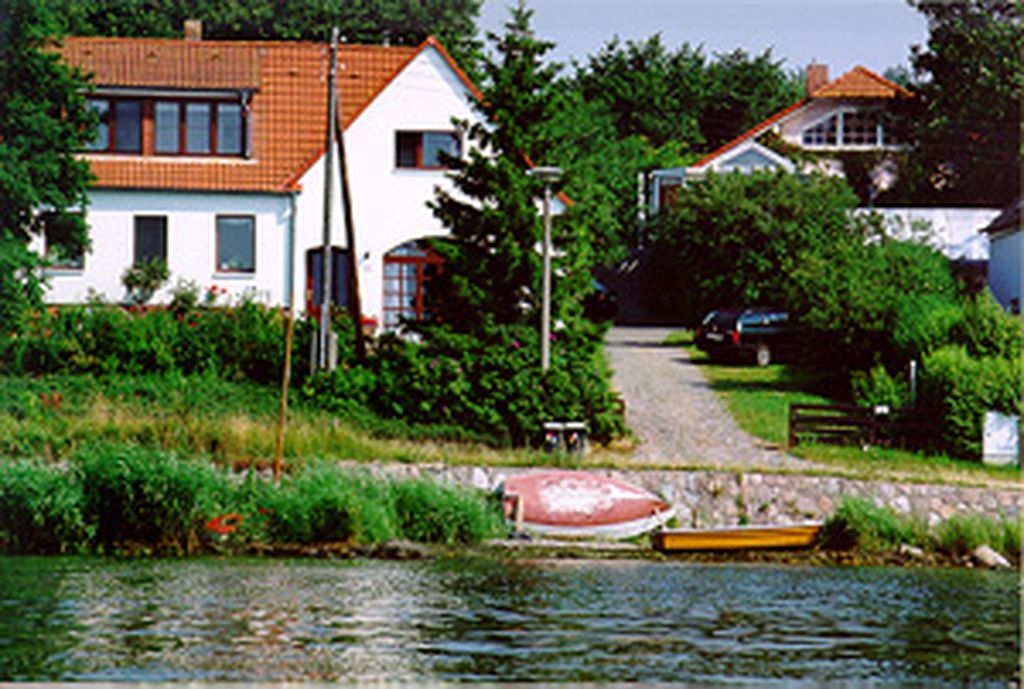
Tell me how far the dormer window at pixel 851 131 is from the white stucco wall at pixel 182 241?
3097cm

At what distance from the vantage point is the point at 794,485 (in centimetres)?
3706

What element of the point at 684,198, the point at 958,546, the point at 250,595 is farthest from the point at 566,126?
the point at 250,595

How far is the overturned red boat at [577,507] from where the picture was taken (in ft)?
114

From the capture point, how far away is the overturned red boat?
3475 centimetres

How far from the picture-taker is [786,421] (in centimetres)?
4412

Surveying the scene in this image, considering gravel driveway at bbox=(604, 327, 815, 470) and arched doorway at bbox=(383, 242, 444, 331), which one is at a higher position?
arched doorway at bbox=(383, 242, 444, 331)

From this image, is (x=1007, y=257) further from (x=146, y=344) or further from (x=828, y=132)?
(x=146, y=344)

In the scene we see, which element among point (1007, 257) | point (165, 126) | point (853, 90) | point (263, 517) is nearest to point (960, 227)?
point (1007, 257)

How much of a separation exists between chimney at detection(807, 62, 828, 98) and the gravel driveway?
24.3 meters

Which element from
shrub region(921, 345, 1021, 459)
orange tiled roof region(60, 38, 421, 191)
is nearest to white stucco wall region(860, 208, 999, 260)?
orange tiled roof region(60, 38, 421, 191)

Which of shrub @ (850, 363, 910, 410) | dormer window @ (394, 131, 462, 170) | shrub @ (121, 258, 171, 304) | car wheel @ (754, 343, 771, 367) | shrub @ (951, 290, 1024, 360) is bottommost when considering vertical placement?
shrub @ (850, 363, 910, 410)

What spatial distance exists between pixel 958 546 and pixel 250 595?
14.4m

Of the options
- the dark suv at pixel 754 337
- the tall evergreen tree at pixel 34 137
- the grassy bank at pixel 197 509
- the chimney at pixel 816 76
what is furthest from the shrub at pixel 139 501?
the chimney at pixel 816 76

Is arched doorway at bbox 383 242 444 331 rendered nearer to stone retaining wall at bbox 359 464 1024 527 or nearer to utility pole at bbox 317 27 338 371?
utility pole at bbox 317 27 338 371
